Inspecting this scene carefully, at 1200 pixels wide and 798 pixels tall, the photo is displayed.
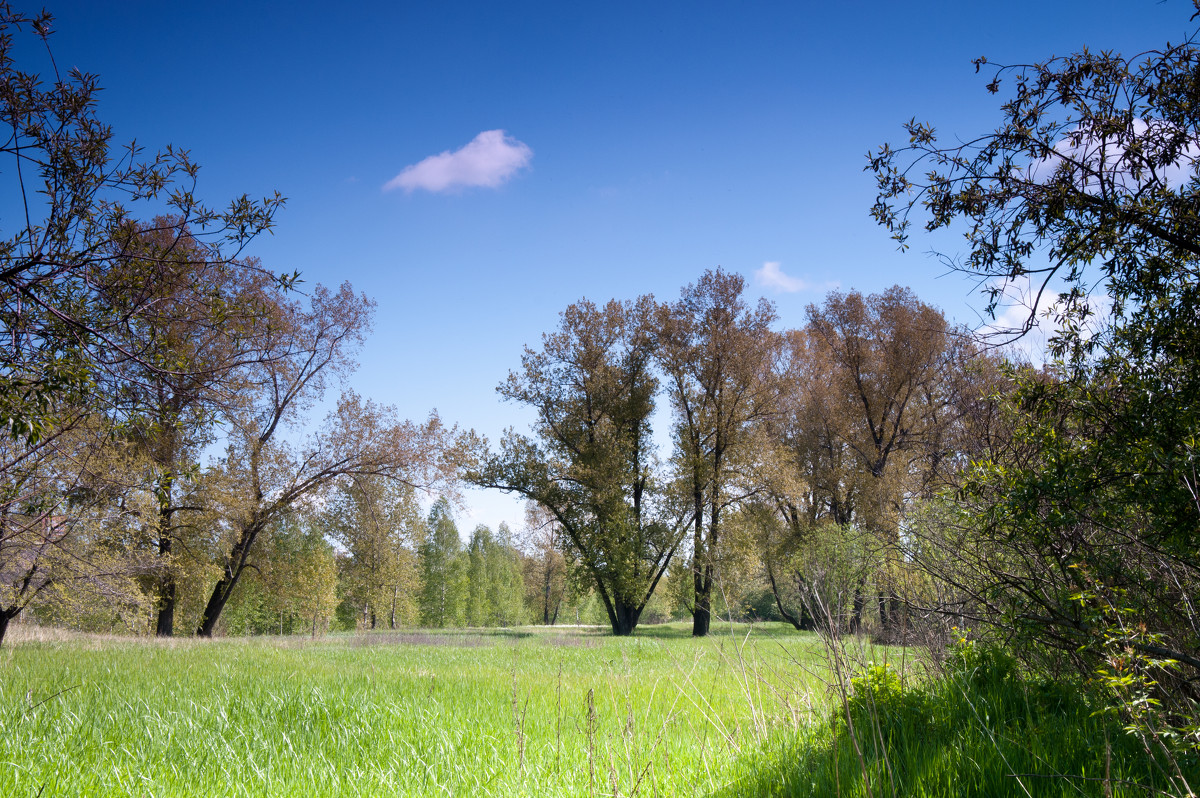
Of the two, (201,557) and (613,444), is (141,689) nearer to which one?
(201,557)

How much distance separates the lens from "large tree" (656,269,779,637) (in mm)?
25297

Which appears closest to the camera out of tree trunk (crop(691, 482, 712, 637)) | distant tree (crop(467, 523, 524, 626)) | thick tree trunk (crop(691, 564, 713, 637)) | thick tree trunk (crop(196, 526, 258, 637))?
thick tree trunk (crop(196, 526, 258, 637))

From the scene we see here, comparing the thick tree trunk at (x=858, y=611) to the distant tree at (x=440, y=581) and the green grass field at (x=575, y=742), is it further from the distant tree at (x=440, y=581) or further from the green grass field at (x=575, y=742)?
the distant tree at (x=440, y=581)

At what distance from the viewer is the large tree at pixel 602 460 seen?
2481 cm

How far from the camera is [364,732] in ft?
16.9

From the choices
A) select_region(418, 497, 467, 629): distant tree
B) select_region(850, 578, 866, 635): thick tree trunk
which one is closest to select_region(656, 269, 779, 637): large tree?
select_region(850, 578, 866, 635): thick tree trunk

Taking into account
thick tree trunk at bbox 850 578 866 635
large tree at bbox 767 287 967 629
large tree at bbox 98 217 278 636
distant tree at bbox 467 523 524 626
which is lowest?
distant tree at bbox 467 523 524 626

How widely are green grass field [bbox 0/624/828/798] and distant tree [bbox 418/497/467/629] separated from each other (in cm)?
5159

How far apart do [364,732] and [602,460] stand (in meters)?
20.2

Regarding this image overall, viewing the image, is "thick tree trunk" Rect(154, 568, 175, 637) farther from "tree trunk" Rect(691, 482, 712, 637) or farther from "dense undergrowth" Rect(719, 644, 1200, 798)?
"dense undergrowth" Rect(719, 644, 1200, 798)

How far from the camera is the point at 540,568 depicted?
63.7 metres

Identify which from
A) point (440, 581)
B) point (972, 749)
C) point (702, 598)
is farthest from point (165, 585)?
point (440, 581)

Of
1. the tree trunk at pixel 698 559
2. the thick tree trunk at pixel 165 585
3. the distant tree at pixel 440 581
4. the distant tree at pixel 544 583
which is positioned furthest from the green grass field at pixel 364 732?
the distant tree at pixel 440 581

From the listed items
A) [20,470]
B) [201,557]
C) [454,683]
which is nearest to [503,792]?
[454,683]
